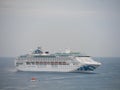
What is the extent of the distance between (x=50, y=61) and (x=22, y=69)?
1828mm

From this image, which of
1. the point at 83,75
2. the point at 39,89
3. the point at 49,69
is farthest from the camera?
the point at 49,69

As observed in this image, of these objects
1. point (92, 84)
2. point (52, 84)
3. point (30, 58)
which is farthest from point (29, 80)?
point (30, 58)

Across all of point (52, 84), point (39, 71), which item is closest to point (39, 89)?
point (52, 84)

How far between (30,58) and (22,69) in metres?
0.82

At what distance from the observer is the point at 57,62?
23438 mm

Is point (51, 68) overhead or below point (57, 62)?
below

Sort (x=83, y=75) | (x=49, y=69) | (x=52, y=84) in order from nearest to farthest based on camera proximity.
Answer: (x=52, y=84)
(x=83, y=75)
(x=49, y=69)

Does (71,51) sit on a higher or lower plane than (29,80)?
higher

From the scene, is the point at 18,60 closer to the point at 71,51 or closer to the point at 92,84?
the point at 71,51

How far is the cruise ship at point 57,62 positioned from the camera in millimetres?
22812

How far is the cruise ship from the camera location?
22.8 metres

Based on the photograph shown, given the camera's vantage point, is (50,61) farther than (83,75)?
Answer: Yes

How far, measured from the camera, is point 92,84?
1802 cm

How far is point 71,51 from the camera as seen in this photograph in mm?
24000
